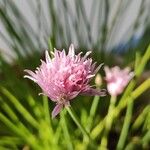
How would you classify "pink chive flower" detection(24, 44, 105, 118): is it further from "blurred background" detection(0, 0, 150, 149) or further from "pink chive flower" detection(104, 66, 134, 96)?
"blurred background" detection(0, 0, 150, 149)

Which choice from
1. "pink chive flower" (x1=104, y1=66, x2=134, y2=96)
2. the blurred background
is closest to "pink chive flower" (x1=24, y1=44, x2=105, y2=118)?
"pink chive flower" (x1=104, y1=66, x2=134, y2=96)

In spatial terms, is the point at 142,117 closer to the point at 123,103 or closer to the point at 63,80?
the point at 123,103

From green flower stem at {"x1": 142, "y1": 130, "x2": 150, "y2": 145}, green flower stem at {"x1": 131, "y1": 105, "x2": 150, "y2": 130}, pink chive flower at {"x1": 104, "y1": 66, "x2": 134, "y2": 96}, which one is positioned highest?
pink chive flower at {"x1": 104, "y1": 66, "x2": 134, "y2": 96}

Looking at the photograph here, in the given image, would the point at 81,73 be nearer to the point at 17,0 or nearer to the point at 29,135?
the point at 29,135

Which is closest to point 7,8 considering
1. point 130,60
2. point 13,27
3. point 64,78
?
point 13,27

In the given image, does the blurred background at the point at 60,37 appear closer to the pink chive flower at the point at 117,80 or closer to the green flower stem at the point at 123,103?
the green flower stem at the point at 123,103

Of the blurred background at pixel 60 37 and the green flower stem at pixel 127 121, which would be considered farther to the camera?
the blurred background at pixel 60 37

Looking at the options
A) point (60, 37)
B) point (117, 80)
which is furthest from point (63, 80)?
point (60, 37)

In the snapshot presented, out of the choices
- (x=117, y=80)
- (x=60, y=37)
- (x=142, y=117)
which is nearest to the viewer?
(x=117, y=80)

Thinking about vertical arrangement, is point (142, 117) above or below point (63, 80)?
below

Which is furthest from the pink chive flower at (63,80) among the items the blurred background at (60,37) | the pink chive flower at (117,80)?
the blurred background at (60,37)

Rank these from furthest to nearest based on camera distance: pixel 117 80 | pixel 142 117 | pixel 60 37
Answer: pixel 60 37, pixel 142 117, pixel 117 80
